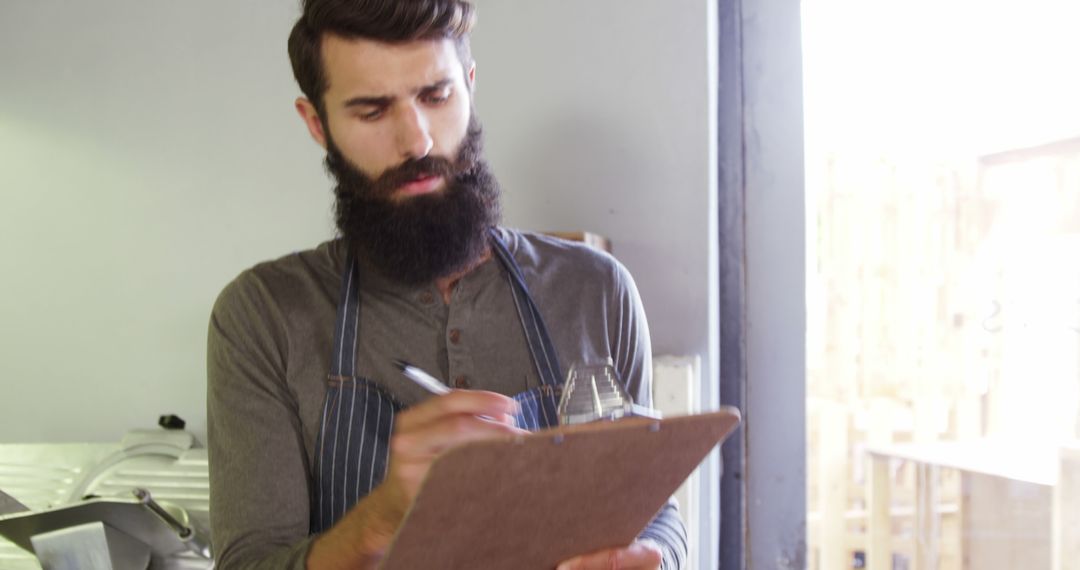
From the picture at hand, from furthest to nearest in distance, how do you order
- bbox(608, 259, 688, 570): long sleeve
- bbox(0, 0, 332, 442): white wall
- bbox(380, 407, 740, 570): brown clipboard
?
bbox(0, 0, 332, 442): white wall, bbox(608, 259, 688, 570): long sleeve, bbox(380, 407, 740, 570): brown clipboard

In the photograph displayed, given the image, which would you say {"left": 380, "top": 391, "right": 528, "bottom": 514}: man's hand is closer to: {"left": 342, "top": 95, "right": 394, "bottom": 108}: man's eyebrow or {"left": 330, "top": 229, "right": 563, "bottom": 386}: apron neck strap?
{"left": 330, "top": 229, "right": 563, "bottom": 386}: apron neck strap

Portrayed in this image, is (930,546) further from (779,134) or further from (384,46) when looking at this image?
(384,46)

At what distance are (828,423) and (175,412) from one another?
58.2 inches

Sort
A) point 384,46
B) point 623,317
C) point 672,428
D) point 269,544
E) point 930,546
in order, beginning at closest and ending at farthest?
1. point 672,428
2. point 269,544
3. point 384,46
4. point 623,317
5. point 930,546

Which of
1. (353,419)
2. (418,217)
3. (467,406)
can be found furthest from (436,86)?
(467,406)

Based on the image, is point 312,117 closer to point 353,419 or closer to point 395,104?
point 395,104

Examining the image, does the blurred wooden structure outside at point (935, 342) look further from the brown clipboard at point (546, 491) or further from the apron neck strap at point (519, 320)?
the brown clipboard at point (546, 491)

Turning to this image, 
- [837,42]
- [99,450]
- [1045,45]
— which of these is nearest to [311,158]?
[99,450]

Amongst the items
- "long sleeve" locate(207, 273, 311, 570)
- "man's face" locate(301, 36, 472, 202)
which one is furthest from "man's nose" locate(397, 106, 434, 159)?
"long sleeve" locate(207, 273, 311, 570)

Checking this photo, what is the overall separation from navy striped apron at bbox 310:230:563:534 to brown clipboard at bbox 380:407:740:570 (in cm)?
30

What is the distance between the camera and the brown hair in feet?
3.75

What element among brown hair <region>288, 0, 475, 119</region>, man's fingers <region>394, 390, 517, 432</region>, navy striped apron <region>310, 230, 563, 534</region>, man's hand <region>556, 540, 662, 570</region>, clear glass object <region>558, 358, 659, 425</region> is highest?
brown hair <region>288, 0, 475, 119</region>

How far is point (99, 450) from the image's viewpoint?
2006 millimetres

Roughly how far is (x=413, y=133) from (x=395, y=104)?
0.05m
